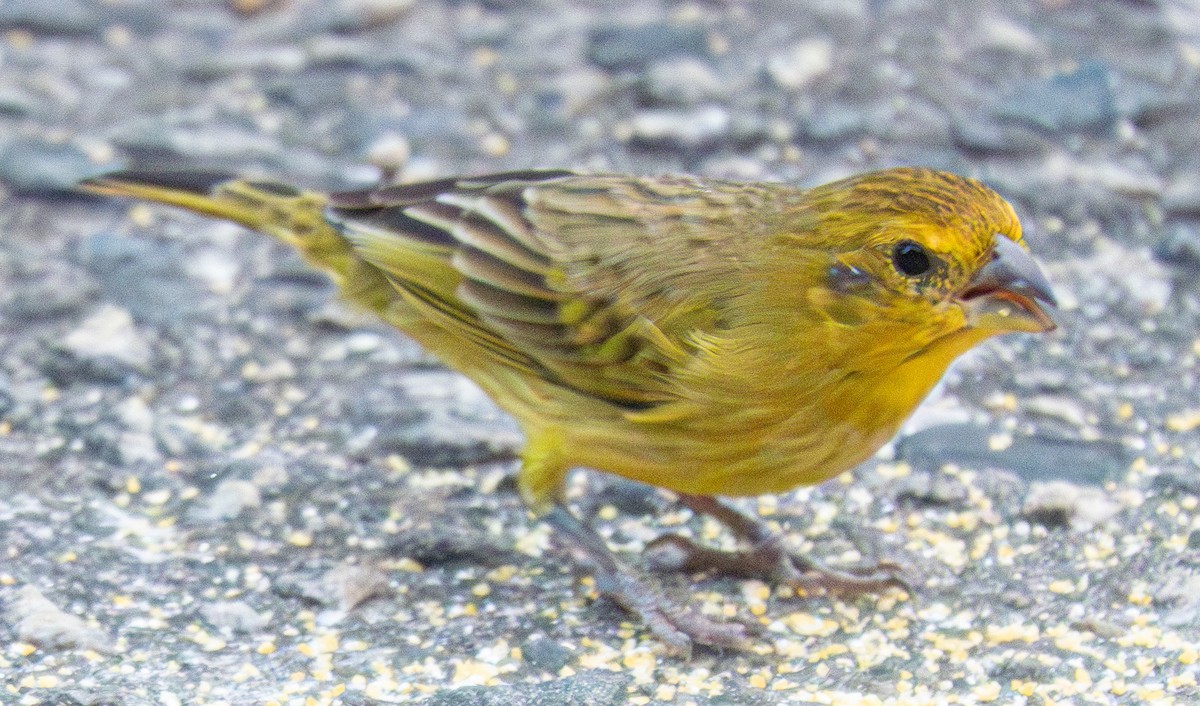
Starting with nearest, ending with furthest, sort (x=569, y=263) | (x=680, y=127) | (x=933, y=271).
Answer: (x=933, y=271) < (x=569, y=263) < (x=680, y=127)

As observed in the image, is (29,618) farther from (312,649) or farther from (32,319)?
(32,319)

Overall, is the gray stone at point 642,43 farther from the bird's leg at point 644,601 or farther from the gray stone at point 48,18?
the bird's leg at point 644,601

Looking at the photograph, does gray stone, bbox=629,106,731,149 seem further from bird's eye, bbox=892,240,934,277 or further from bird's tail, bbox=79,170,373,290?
bird's eye, bbox=892,240,934,277

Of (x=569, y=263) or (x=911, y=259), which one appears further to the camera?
(x=569, y=263)

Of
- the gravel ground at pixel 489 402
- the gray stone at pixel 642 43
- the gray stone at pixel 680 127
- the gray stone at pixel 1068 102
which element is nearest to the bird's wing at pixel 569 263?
the gravel ground at pixel 489 402

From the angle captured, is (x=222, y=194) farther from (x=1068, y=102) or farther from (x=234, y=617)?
(x=1068, y=102)

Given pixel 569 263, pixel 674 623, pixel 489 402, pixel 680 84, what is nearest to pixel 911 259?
pixel 569 263

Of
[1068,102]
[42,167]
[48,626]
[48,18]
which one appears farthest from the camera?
[48,18]
